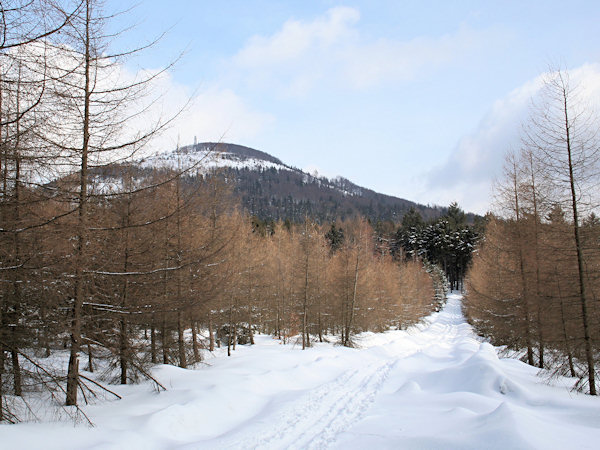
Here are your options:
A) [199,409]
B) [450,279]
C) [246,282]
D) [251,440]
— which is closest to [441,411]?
[251,440]

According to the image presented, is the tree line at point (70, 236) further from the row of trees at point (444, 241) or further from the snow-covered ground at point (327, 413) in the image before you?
the row of trees at point (444, 241)

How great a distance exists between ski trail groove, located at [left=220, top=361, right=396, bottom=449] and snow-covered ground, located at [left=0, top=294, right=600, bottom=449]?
2 cm

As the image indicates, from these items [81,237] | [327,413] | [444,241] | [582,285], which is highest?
[444,241]

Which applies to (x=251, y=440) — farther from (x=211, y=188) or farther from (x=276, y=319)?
(x=276, y=319)

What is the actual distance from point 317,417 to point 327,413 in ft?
1.30

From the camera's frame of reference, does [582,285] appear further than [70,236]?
Yes

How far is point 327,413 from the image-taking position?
770 centimetres

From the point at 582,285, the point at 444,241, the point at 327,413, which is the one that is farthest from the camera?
the point at 444,241

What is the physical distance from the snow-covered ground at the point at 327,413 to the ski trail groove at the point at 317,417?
22 millimetres

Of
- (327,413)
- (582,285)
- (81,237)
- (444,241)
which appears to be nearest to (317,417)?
(327,413)

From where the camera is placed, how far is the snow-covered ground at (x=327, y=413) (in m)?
5.27

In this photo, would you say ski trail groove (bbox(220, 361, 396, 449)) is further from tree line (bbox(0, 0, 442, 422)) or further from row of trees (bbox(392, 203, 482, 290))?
row of trees (bbox(392, 203, 482, 290))

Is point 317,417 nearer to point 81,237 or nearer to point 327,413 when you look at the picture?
point 327,413

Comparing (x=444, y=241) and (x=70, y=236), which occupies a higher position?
(x=444, y=241)
